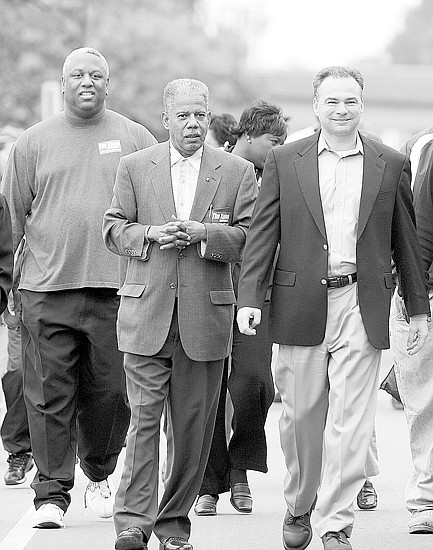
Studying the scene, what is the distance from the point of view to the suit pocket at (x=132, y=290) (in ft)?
24.8

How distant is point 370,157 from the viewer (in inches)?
293

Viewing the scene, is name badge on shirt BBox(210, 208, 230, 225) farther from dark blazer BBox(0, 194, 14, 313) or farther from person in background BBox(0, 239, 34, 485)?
person in background BBox(0, 239, 34, 485)

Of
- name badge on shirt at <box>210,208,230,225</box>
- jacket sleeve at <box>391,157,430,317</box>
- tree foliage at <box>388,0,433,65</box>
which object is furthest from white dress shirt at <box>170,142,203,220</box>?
tree foliage at <box>388,0,433,65</box>

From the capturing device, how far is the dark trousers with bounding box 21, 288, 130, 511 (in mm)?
8383

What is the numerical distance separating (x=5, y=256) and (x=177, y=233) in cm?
89

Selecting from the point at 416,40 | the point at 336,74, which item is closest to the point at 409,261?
the point at 336,74

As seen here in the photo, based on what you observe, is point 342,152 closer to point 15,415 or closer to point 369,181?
point 369,181

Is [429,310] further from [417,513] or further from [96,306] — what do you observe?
[96,306]

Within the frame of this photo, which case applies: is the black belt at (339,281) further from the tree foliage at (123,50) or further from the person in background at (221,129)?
the tree foliage at (123,50)

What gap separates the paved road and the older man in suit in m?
0.49

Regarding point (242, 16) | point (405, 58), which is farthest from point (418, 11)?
point (242, 16)

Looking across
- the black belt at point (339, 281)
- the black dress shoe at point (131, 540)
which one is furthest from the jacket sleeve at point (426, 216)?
the black dress shoe at point (131, 540)

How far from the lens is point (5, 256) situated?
7.55 m

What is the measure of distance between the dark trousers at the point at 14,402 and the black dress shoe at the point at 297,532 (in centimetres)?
317
